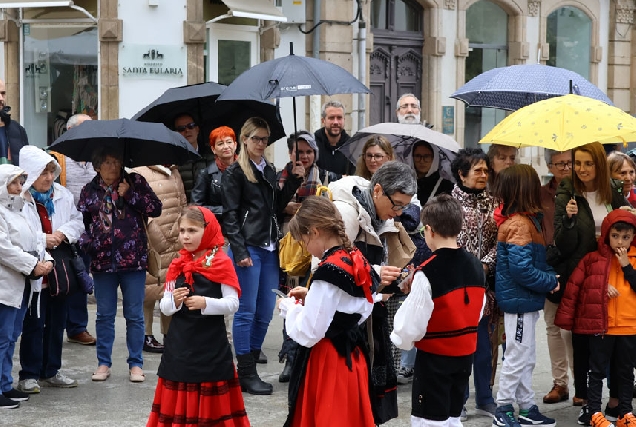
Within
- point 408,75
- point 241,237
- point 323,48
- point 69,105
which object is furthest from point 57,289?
point 408,75

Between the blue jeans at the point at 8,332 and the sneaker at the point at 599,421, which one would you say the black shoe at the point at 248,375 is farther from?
the sneaker at the point at 599,421

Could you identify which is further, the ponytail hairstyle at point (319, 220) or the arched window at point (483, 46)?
the arched window at point (483, 46)

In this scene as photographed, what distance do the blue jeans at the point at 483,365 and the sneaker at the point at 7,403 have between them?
2986 millimetres

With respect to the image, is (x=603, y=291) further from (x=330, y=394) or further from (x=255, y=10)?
(x=255, y=10)

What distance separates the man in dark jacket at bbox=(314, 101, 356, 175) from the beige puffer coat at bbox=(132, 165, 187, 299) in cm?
135

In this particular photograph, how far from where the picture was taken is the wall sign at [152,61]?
1602cm

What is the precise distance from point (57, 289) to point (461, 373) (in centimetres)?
329

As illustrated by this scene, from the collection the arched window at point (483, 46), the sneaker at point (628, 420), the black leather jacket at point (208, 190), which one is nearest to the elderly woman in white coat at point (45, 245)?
the black leather jacket at point (208, 190)

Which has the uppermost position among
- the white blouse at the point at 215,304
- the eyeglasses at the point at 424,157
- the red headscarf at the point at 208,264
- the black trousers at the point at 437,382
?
the eyeglasses at the point at 424,157

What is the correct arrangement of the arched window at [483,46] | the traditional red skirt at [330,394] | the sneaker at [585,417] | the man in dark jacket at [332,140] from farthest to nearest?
the arched window at [483,46], the man in dark jacket at [332,140], the sneaker at [585,417], the traditional red skirt at [330,394]

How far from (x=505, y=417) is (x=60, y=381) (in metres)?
3.15

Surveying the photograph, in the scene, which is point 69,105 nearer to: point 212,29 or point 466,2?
point 212,29

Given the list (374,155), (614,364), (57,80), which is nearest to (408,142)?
(374,155)

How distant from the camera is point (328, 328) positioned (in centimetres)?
573
